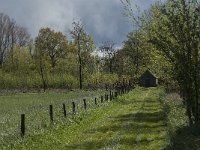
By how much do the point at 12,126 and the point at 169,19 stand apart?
1101cm

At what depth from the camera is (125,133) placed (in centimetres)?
2550

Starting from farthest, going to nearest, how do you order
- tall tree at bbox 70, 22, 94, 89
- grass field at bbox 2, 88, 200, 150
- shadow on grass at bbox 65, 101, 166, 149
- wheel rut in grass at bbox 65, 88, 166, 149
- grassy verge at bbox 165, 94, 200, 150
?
tall tree at bbox 70, 22, 94, 89
shadow on grass at bbox 65, 101, 166, 149
wheel rut in grass at bbox 65, 88, 166, 149
grass field at bbox 2, 88, 200, 150
grassy verge at bbox 165, 94, 200, 150

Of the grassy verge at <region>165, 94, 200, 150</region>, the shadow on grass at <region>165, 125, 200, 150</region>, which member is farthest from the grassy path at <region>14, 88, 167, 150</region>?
the shadow on grass at <region>165, 125, 200, 150</region>

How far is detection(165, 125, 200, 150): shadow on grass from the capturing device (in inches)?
711

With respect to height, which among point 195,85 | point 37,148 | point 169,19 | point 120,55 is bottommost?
point 37,148

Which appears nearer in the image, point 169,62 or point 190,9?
point 190,9

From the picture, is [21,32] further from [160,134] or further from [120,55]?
[160,134]

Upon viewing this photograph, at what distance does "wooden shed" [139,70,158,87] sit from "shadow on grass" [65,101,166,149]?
94.8 meters

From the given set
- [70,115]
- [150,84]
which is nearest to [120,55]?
[150,84]

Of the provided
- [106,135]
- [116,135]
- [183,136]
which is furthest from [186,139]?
[106,135]

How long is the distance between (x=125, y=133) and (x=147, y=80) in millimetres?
104099

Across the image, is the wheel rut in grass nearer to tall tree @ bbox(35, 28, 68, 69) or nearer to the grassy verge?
the grassy verge

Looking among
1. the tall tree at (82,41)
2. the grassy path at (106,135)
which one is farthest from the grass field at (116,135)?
the tall tree at (82,41)

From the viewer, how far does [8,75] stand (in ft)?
362
